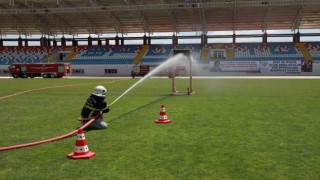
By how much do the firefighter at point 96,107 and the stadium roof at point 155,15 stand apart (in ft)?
148

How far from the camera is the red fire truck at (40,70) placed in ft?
169

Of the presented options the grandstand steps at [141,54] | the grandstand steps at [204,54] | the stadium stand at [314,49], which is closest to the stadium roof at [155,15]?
the grandstand steps at [141,54]

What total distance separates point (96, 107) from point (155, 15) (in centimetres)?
5190

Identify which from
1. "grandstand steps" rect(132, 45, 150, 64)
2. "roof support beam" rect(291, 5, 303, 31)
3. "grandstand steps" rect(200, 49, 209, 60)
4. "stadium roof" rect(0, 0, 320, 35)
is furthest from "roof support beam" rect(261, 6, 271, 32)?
"grandstand steps" rect(132, 45, 150, 64)

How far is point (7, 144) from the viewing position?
7434mm

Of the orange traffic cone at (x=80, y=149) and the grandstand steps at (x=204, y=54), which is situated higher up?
the grandstand steps at (x=204, y=54)

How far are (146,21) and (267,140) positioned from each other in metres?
55.8

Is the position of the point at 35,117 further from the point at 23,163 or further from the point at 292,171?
the point at 292,171

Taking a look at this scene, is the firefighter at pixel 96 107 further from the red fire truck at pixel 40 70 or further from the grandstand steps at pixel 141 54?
the grandstand steps at pixel 141 54

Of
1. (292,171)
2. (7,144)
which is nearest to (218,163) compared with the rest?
(292,171)

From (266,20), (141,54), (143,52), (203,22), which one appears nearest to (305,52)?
(266,20)

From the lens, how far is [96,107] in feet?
28.3

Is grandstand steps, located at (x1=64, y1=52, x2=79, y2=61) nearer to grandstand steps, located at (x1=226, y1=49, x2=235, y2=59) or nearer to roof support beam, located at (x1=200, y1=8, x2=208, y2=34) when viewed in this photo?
roof support beam, located at (x1=200, y1=8, x2=208, y2=34)

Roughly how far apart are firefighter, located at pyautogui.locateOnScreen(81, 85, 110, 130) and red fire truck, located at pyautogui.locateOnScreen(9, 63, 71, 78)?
148 feet
